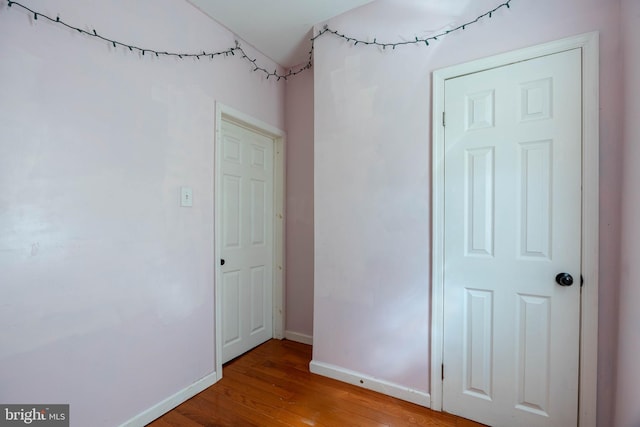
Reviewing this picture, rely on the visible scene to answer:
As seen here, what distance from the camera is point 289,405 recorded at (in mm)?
1824

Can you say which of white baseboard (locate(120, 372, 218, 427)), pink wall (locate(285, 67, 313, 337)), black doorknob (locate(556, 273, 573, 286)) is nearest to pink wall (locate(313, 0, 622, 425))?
pink wall (locate(285, 67, 313, 337))

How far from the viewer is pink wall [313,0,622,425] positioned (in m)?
1.69

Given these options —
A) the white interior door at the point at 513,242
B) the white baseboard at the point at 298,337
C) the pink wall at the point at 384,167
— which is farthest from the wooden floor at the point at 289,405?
the white baseboard at the point at 298,337

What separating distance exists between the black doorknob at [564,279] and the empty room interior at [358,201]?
2cm

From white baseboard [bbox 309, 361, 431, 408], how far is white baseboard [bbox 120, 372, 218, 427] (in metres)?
0.78

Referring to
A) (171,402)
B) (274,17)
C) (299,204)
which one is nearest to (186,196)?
(299,204)

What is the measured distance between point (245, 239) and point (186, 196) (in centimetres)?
78

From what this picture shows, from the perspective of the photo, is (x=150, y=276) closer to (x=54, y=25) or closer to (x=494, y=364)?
(x=54, y=25)

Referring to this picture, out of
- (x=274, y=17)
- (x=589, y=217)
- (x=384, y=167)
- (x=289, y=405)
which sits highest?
(x=274, y=17)

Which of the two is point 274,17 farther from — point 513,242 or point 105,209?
point 513,242

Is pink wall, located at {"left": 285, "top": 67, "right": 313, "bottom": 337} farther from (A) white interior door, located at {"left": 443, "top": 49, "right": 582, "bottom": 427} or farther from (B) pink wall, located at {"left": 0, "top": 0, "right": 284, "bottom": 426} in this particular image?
(A) white interior door, located at {"left": 443, "top": 49, "right": 582, "bottom": 427}

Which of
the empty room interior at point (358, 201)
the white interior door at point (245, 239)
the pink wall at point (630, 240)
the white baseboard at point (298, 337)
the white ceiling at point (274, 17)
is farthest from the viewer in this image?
the white baseboard at point (298, 337)

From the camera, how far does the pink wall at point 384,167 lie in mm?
1688

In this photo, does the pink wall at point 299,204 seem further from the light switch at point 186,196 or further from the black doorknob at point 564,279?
the black doorknob at point 564,279
